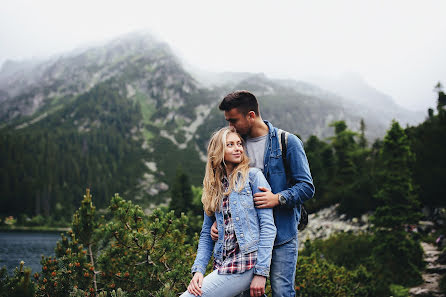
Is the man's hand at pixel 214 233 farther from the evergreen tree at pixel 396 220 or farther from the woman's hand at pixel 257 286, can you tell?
the evergreen tree at pixel 396 220

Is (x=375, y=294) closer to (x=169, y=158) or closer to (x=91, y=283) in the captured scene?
(x=91, y=283)

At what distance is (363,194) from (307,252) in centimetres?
1403

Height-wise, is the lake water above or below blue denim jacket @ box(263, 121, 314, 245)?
below

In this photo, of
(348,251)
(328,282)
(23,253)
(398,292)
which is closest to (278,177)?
(328,282)

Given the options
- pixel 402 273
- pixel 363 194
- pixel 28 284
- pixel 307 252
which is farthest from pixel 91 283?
pixel 363 194

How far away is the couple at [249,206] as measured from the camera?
2691 millimetres

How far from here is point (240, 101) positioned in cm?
307

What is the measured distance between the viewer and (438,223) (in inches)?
608

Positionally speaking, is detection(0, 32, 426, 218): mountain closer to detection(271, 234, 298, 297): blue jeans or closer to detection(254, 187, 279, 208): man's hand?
detection(271, 234, 298, 297): blue jeans

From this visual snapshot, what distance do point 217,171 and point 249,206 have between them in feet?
1.70

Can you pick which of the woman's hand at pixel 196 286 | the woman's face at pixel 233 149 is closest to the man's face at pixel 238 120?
the woman's face at pixel 233 149

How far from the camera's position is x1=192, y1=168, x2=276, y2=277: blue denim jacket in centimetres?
268

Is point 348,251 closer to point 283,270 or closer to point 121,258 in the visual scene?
point 121,258

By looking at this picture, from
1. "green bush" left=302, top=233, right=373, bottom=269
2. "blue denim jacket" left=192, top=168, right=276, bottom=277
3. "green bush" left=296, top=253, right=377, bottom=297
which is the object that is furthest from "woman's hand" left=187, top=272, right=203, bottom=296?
"green bush" left=302, top=233, right=373, bottom=269
